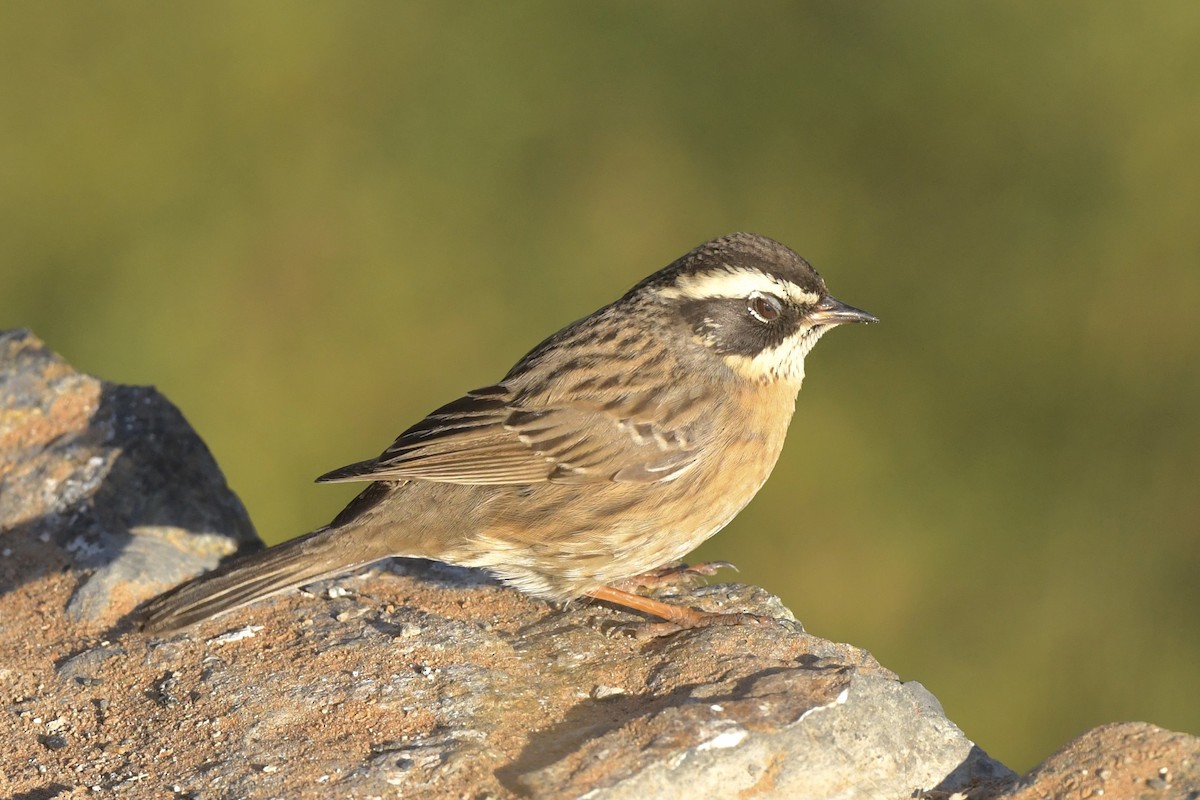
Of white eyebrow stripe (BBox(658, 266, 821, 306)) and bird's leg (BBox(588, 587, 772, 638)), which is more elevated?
white eyebrow stripe (BBox(658, 266, 821, 306))

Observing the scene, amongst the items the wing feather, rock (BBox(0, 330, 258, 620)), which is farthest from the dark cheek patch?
rock (BBox(0, 330, 258, 620))

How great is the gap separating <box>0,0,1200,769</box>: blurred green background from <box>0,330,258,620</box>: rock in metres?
2.30

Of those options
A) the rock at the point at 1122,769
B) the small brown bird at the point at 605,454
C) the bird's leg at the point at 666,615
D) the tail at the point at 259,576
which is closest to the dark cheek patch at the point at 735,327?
the small brown bird at the point at 605,454

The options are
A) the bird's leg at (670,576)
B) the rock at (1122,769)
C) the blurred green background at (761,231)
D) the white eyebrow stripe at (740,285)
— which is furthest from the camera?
the blurred green background at (761,231)

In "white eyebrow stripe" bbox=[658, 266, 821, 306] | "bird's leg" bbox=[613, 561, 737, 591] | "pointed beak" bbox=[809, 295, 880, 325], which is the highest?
"white eyebrow stripe" bbox=[658, 266, 821, 306]

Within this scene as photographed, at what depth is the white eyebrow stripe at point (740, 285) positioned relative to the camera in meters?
6.27

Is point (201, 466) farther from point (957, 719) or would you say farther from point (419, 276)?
point (957, 719)

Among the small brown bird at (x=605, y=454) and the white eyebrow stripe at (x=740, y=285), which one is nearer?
the small brown bird at (x=605, y=454)

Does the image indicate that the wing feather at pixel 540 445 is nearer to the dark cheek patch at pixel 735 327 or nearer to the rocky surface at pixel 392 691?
the dark cheek patch at pixel 735 327

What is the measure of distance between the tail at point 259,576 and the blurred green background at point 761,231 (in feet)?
11.5

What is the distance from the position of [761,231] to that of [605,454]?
3.86 m

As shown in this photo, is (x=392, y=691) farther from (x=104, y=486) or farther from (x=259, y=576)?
(x=104, y=486)

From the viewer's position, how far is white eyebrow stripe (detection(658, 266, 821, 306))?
6266 mm

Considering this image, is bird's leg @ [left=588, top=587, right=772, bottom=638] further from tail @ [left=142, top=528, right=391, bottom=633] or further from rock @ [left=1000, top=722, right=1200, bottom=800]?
rock @ [left=1000, top=722, right=1200, bottom=800]
